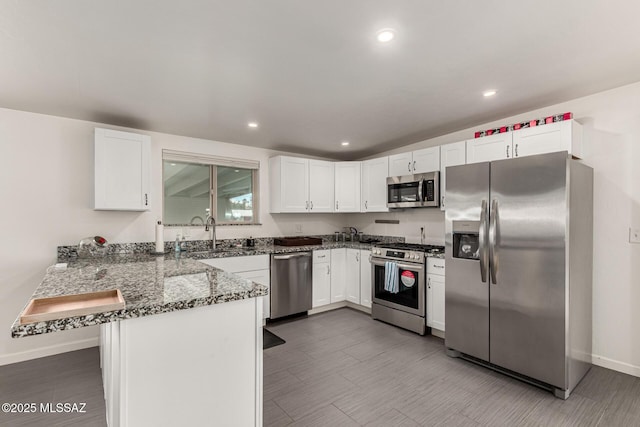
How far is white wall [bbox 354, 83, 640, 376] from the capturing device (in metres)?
2.62

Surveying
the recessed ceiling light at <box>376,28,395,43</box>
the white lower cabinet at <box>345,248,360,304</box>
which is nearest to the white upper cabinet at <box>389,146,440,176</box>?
the white lower cabinet at <box>345,248,360,304</box>

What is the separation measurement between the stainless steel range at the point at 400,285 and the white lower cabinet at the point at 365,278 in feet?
0.50

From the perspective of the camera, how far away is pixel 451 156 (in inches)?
140

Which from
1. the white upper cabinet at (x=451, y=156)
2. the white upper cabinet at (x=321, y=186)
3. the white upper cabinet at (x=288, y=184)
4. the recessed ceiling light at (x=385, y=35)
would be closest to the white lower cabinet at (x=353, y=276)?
the white upper cabinet at (x=321, y=186)

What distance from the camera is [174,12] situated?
1.62 meters

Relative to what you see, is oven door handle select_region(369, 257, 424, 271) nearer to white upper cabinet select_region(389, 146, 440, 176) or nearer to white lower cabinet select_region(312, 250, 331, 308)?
white lower cabinet select_region(312, 250, 331, 308)

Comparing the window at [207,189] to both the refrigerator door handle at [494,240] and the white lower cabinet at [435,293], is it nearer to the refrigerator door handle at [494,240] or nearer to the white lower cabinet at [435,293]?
the white lower cabinet at [435,293]

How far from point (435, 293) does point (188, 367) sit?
272 centimetres

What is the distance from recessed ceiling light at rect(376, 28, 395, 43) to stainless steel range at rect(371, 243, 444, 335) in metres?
2.32

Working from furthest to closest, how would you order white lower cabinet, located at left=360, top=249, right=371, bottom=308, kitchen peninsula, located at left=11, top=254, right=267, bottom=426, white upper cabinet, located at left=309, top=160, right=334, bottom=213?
white upper cabinet, located at left=309, top=160, right=334, bottom=213 → white lower cabinet, located at left=360, top=249, right=371, bottom=308 → kitchen peninsula, located at left=11, top=254, right=267, bottom=426

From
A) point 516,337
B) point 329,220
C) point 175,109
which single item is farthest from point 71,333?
point 516,337

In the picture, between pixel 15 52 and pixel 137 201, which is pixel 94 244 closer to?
pixel 137 201

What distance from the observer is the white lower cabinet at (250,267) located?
3.53 metres

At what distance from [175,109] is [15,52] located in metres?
1.17
